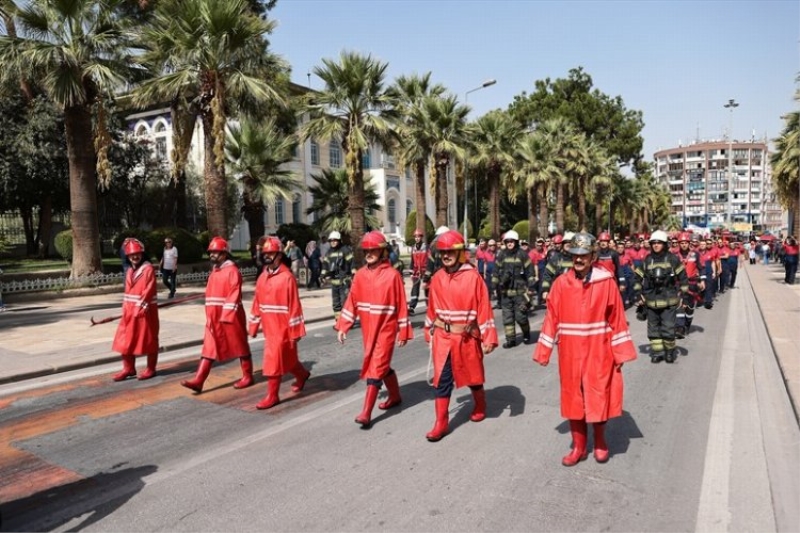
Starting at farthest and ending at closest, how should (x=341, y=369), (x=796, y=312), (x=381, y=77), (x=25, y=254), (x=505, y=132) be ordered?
1. (x=505, y=132)
2. (x=25, y=254)
3. (x=381, y=77)
4. (x=796, y=312)
5. (x=341, y=369)

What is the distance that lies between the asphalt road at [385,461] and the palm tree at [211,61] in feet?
35.4

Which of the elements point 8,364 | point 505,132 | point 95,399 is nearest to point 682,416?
point 95,399

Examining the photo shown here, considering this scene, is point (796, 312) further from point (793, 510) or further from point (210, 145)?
point (210, 145)

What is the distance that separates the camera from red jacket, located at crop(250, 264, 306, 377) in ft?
20.4

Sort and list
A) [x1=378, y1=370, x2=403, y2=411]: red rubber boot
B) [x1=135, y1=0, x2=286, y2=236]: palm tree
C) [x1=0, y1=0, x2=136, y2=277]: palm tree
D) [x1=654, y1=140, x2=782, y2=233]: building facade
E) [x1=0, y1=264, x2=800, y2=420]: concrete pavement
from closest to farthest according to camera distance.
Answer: [x1=378, y1=370, x2=403, y2=411]: red rubber boot < [x1=0, y1=264, x2=800, y2=420]: concrete pavement < [x1=0, y1=0, x2=136, y2=277]: palm tree < [x1=135, y1=0, x2=286, y2=236]: palm tree < [x1=654, y1=140, x2=782, y2=233]: building facade

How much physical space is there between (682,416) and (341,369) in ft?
14.5

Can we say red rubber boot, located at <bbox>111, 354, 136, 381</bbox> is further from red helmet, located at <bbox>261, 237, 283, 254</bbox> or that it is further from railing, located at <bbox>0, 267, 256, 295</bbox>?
railing, located at <bbox>0, 267, 256, 295</bbox>

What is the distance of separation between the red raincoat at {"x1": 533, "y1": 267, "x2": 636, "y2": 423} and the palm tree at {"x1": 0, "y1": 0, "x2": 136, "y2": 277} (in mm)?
14608

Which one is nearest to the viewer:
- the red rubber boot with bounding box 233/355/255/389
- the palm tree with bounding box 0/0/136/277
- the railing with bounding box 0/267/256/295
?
the red rubber boot with bounding box 233/355/255/389

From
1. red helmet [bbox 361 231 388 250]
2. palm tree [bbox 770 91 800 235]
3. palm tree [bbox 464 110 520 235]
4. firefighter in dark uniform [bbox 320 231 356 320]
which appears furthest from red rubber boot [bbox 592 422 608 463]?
palm tree [bbox 464 110 520 235]

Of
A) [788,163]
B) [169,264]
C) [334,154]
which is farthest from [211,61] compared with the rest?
[334,154]

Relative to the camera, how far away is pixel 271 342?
6.23m

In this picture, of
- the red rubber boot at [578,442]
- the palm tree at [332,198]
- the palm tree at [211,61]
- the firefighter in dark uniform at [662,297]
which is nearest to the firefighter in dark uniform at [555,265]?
the firefighter in dark uniform at [662,297]

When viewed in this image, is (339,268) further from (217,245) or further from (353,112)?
(353,112)
